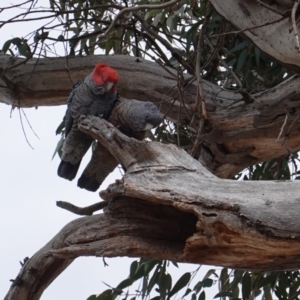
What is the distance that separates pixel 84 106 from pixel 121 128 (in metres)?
0.17

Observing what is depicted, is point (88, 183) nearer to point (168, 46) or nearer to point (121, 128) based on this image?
point (121, 128)

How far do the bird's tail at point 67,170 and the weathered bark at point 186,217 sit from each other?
62 centimetres

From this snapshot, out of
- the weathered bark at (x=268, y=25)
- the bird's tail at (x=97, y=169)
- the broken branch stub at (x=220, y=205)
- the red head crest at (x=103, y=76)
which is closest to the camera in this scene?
the broken branch stub at (x=220, y=205)

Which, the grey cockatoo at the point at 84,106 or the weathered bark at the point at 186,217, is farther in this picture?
the grey cockatoo at the point at 84,106

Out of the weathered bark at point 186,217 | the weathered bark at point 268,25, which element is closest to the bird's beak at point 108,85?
the weathered bark at point 268,25

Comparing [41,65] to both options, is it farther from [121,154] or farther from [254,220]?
[254,220]

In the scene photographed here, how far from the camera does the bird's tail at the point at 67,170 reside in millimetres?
2119

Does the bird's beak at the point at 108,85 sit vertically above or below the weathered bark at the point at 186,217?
above

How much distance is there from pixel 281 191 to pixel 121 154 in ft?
1.12

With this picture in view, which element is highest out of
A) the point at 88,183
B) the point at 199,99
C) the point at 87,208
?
the point at 199,99

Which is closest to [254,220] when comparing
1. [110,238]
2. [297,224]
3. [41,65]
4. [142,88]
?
[297,224]

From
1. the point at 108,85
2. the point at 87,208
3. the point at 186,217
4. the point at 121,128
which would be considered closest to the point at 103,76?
the point at 108,85

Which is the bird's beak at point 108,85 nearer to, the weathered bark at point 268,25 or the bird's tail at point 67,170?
the bird's tail at point 67,170

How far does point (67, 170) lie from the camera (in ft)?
6.97
